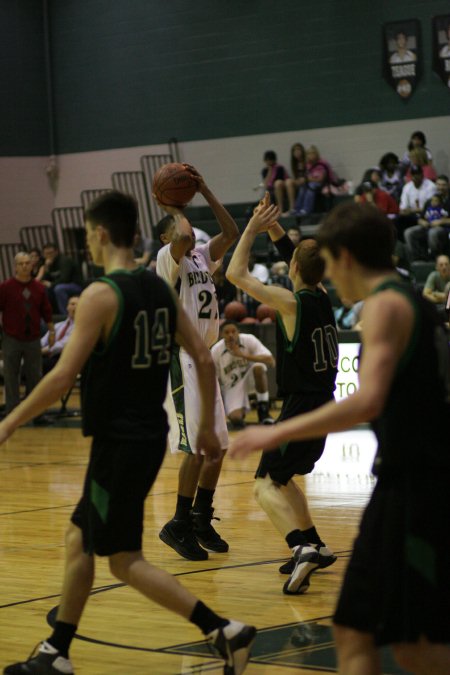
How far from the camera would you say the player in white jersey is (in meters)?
6.77

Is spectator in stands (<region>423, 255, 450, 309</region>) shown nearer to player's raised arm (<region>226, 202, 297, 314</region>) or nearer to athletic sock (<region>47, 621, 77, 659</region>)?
player's raised arm (<region>226, 202, 297, 314</region>)

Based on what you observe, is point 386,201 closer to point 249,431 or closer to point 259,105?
point 259,105

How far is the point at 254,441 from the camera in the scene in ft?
10.3

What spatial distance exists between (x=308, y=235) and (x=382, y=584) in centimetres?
1546

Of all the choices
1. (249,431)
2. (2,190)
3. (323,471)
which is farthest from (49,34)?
(249,431)

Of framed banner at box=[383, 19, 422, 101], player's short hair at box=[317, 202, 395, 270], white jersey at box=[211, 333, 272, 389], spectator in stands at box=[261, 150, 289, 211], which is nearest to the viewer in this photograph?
player's short hair at box=[317, 202, 395, 270]

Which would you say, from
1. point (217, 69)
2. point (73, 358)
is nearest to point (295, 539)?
point (73, 358)

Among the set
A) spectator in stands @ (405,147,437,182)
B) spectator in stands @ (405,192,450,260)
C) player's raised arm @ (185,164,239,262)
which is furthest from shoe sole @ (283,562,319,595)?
spectator in stands @ (405,147,437,182)

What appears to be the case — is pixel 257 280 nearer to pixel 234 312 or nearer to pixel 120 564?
pixel 120 564

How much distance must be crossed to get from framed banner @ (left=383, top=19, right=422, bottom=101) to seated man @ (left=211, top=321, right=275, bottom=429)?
7413mm

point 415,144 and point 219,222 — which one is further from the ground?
point 415,144

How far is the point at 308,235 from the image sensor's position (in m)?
18.5

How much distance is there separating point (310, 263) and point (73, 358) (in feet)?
7.03

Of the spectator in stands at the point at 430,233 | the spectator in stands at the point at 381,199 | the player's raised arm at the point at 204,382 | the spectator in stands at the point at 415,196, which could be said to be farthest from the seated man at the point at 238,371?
the player's raised arm at the point at 204,382
